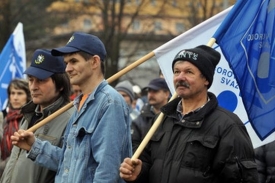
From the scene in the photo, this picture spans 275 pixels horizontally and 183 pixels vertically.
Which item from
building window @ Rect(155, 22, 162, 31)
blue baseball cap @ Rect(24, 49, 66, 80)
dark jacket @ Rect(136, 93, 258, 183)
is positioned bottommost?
building window @ Rect(155, 22, 162, 31)

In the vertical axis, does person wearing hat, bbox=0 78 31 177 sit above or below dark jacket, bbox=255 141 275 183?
above

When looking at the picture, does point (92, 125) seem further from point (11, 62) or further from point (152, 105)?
point (11, 62)

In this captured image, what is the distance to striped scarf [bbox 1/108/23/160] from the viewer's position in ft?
23.9

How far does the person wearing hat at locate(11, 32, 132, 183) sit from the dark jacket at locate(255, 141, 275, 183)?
2098mm

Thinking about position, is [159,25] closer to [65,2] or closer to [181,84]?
[65,2]

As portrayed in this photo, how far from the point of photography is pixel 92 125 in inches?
A: 200

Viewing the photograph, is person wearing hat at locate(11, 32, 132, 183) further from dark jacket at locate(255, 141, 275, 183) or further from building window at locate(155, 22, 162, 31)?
building window at locate(155, 22, 162, 31)

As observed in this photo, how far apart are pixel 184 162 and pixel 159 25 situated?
2760cm

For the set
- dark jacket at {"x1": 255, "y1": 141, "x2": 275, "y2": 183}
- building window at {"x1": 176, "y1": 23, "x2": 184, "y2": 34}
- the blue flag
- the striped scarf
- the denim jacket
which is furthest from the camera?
building window at {"x1": 176, "y1": 23, "x2": 184, "y2": 34}

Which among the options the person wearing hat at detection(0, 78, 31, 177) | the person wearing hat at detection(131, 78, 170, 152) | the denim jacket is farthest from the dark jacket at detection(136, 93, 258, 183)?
the person wearing hat at detection(131, 78, 170, 152)

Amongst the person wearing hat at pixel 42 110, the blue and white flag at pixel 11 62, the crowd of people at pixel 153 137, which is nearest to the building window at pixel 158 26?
the blue and white flag at pixel 11 62

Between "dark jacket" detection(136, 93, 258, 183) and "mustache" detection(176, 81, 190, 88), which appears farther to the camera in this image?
"mustache" detection(176, 81, 190, 88)

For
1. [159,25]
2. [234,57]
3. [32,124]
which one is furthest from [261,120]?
[159,25]

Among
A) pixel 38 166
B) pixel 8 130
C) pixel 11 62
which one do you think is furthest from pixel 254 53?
pixel 11 62
